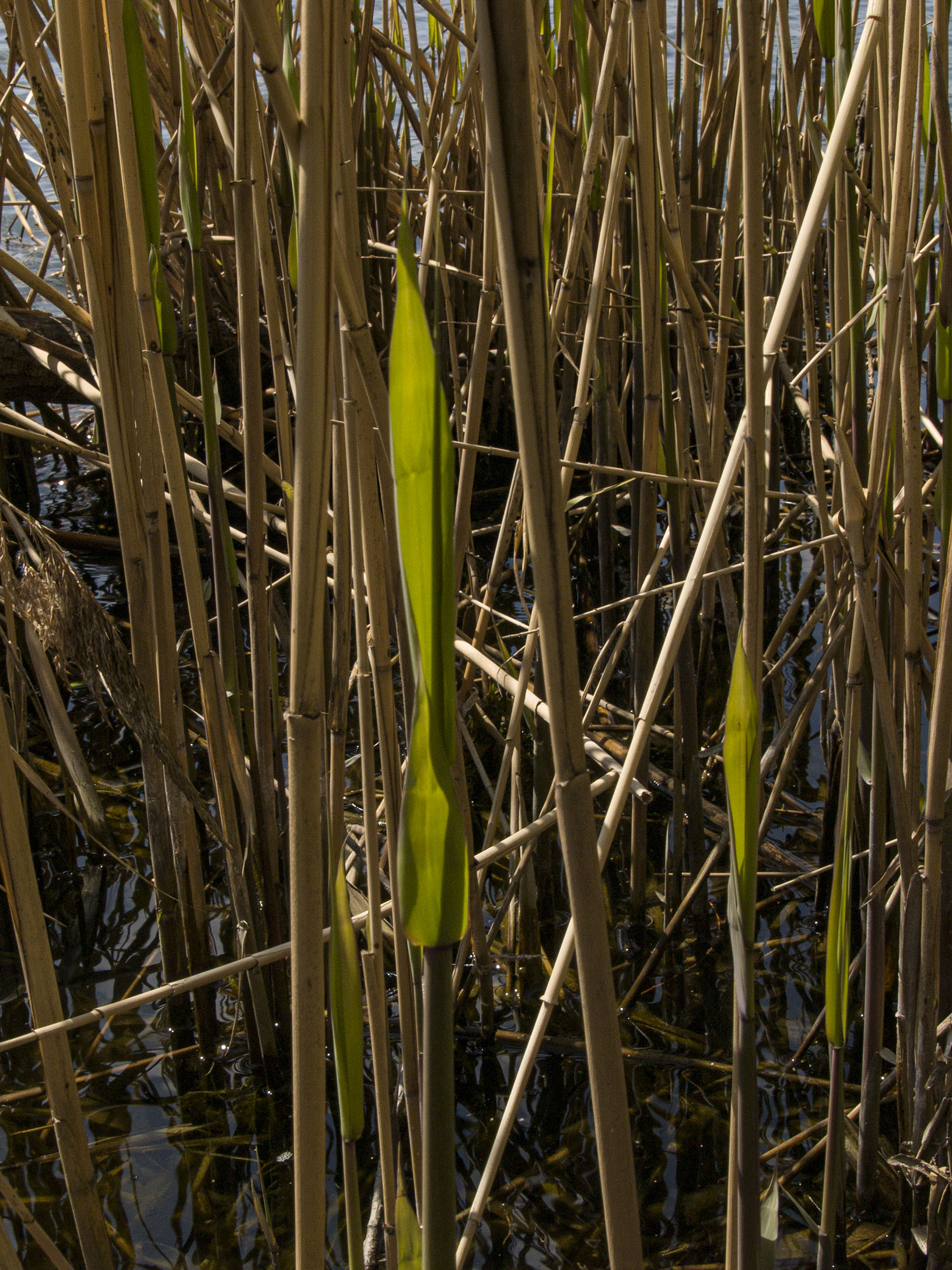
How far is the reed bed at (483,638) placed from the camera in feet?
1.28

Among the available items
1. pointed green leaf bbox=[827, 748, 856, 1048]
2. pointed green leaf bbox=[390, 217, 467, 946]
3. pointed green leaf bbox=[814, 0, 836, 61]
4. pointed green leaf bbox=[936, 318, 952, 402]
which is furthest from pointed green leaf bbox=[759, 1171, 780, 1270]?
pointed green leaf bbox=[814, 0, 836, 61]

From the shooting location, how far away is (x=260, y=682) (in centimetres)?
102

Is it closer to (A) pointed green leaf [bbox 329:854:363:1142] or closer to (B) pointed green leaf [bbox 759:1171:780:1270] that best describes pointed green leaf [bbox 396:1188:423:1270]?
(A) pointed green leaf [bbox 329:854:363:1142]

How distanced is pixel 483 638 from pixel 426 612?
84 centimetres

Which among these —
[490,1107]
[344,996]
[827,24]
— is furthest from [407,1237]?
[827,24]

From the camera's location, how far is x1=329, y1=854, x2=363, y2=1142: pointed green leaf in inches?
21.4

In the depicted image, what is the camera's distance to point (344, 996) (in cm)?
55

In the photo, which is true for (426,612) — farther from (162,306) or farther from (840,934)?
(162,306)

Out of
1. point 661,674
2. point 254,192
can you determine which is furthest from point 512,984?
point 254,192

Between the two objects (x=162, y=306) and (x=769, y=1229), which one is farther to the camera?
(x=162, y=306)

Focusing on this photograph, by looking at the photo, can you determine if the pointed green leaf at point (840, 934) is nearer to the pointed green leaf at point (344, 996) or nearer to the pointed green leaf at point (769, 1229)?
the pointed green leaf at point (769, 1229)

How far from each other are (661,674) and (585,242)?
4.07 feet

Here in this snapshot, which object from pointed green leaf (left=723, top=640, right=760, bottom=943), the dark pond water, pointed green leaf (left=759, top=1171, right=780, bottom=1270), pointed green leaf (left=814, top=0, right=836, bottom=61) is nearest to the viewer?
pointed green leaf (left=723, top=640, right=760, bottom=943)

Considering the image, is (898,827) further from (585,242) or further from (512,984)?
(585,242)
